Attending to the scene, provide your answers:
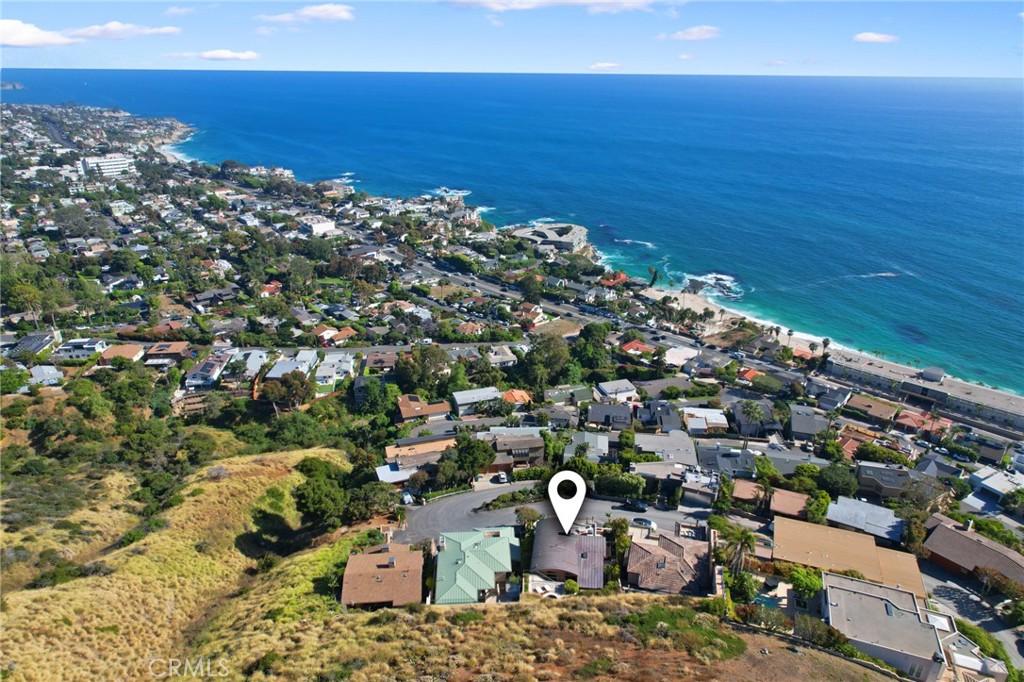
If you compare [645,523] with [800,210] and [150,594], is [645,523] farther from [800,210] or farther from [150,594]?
[800,210]

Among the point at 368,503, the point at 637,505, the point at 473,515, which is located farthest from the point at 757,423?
the point at 368,503

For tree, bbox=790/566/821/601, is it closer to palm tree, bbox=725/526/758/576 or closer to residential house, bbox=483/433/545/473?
palm tree, bbox=725/526/758/576

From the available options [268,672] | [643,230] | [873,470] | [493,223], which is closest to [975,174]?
[643,230]

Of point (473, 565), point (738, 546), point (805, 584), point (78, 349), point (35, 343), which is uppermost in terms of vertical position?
point (35, 343)

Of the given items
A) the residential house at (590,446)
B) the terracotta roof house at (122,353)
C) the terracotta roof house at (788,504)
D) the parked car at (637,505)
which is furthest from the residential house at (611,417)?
the terracotta roof house at (122,353)

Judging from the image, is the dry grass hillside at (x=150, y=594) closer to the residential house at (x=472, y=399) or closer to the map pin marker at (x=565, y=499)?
the residential house at (x=472, y=399)

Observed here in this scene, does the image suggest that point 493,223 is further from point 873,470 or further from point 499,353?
point 873,470

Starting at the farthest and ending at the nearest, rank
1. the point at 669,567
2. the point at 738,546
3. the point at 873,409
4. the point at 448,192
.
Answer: the point at 448,192
the point at 873,409
the point at 738,546
the point at 669,567
